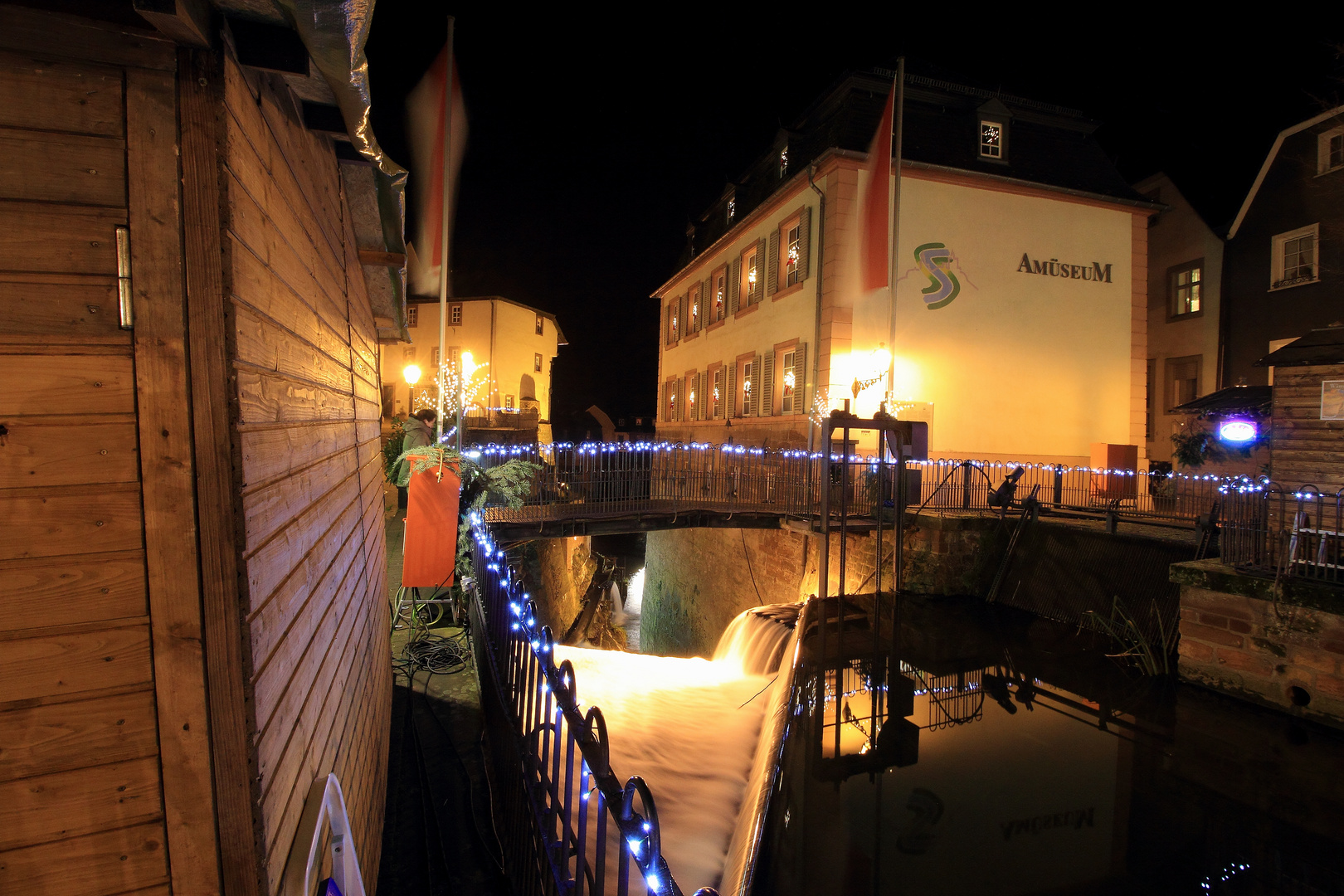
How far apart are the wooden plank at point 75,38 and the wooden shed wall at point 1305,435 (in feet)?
44.5

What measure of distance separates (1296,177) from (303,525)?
990 inches

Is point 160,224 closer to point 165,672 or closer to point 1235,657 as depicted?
point 165,672

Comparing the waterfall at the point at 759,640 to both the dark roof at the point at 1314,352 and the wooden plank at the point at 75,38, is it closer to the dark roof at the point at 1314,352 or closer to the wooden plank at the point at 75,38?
the dark roof at the point at 1314,352

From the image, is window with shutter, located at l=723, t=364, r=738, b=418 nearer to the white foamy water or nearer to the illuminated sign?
the white foamy water

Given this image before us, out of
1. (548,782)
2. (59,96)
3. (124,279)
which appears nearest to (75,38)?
(59,96)

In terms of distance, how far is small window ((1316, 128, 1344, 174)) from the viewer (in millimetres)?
16156

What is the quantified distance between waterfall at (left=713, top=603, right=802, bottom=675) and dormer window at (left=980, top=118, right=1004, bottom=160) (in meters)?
13.9

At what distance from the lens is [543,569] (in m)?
15.5

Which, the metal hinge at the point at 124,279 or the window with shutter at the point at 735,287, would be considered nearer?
the metal hinge at the point at 124,279

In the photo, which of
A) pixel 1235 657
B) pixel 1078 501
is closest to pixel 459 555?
pixel 1235 657

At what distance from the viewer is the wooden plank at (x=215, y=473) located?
171 centimetres

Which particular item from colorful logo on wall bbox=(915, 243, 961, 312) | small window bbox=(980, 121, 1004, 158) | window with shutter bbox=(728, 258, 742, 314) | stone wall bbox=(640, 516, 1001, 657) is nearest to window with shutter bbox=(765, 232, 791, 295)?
window with shutter bbox=(728, 258, 742, 314)

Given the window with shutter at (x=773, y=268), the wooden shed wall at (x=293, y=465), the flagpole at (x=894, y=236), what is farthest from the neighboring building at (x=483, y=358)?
the wooden shed wall at (x=293, y=465)

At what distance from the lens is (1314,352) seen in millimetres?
10078
